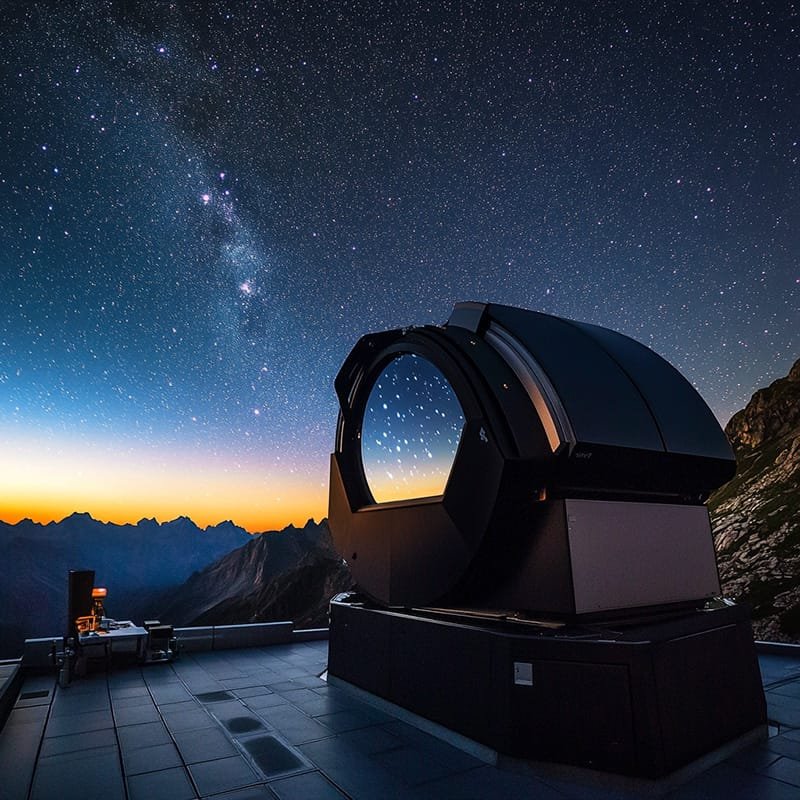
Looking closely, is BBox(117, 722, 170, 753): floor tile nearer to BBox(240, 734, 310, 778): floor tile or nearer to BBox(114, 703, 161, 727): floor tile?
BBox(114, 703, 161, 727): floor tile

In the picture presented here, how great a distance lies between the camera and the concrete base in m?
4.56

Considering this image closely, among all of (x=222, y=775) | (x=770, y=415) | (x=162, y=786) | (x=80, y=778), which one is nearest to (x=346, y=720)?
(x=222, y=775)

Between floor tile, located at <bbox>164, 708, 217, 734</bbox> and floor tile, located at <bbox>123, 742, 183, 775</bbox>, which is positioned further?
floor tile, located at <bbox>164, 708, 217, 734</bbox>

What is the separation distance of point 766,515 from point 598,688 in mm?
71430

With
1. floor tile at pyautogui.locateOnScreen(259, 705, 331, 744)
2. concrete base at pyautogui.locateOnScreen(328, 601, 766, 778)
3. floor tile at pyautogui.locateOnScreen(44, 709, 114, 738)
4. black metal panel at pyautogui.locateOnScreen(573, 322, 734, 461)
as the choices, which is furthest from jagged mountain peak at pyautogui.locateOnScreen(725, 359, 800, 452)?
floor tile at pyautogui.locateOnScreen(44, 709, 114, 738)

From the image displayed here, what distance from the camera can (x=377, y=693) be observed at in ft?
23.1

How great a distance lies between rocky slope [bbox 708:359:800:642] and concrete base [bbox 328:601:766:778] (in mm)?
42486

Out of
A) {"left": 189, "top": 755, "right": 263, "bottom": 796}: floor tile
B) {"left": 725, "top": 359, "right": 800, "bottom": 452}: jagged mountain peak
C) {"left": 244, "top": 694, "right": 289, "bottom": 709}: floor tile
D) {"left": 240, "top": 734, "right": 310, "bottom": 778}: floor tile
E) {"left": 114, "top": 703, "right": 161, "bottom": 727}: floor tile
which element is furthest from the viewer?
{"left": 725, "top": 359, "right": 800, "bottom": 452}: jagged mountain peak

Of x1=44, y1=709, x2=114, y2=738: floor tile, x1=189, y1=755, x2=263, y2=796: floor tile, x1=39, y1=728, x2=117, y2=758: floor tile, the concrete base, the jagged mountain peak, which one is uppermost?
the jagged mountain peak

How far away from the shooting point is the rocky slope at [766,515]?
4573 centimetres

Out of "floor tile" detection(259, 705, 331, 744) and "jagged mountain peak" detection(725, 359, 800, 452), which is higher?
"jagged mountain peak" detection(725, 359, 800, 452)

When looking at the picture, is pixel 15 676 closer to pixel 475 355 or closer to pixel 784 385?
pixel 475 355

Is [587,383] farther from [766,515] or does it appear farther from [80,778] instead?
[766,515]

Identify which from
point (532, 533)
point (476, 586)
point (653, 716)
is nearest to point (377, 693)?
point (476, 586)
